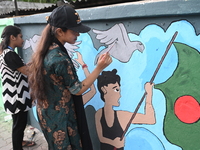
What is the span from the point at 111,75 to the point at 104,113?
48cm

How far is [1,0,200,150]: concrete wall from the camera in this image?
1.43 metres

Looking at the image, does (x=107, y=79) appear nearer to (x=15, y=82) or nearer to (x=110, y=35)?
(x=110, y=35)

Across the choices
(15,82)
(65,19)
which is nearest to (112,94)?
(65,19)

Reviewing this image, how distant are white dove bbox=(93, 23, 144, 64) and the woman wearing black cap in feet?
1.01

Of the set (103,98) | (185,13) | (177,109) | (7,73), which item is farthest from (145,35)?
(7,73)

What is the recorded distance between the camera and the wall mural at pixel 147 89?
1461 millimetres

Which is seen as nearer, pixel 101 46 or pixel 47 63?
pixel 47 63

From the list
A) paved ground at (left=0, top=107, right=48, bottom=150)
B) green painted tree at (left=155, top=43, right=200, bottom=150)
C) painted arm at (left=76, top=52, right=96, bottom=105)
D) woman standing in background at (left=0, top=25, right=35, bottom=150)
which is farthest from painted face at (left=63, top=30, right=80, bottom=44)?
paved ground at (left=0, top=107, right=48, bottom=150)

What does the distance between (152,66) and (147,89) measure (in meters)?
0.22

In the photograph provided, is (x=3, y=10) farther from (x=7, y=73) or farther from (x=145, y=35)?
(x=145, y=35)

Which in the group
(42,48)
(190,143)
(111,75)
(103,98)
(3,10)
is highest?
(3,10)

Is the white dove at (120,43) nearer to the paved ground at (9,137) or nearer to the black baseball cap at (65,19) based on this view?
the black baseball cap at (65,19)

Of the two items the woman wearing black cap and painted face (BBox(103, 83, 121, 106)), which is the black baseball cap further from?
painted face (BBox(103, 83, 121, 106))

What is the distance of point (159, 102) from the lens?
1.65m
